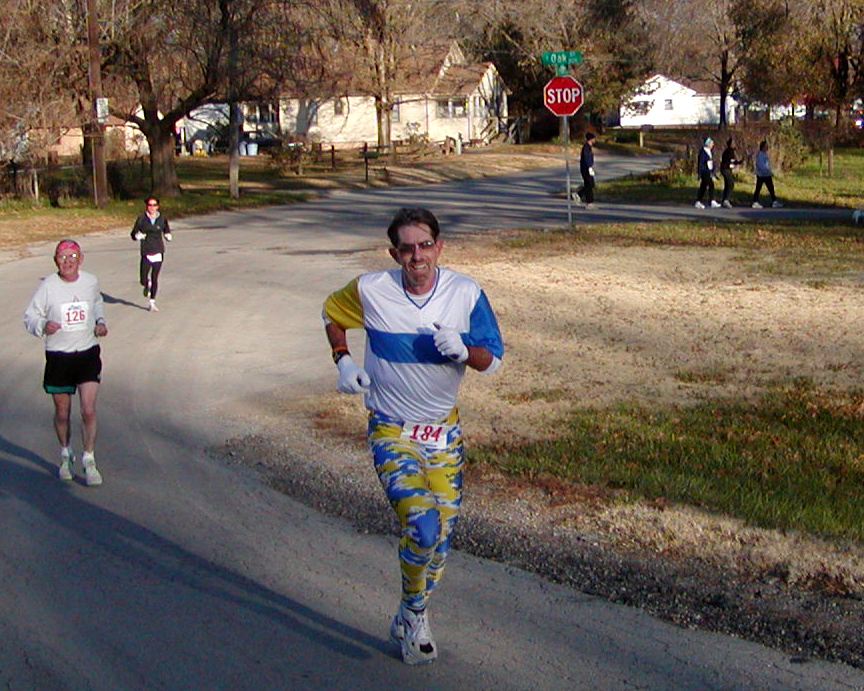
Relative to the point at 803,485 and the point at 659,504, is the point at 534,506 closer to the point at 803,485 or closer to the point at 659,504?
the point at 659,504

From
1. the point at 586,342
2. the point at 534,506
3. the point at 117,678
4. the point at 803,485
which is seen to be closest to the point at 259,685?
the point at 117,678

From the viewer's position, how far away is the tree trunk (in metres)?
34.8

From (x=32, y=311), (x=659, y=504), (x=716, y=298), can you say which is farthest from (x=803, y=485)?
(x=716, y=298)

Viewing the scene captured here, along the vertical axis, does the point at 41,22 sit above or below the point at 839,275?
above

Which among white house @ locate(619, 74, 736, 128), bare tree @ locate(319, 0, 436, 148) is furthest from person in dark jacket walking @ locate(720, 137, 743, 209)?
white house @ locate(619, 74, 736, 128)

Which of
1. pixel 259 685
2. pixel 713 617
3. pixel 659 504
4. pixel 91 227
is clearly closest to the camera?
pixel 259 685

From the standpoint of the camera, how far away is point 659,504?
7.01 metres

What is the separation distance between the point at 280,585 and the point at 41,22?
28726 millimetres

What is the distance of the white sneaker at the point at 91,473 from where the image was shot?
25.9 ft

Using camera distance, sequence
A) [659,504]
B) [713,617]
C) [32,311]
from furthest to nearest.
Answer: [32,311]
[659,504]
[713,617]

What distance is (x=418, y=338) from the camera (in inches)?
191

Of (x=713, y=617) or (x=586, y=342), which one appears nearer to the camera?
(x=713, y=617)

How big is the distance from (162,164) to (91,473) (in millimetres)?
28755

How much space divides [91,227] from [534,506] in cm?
2413
